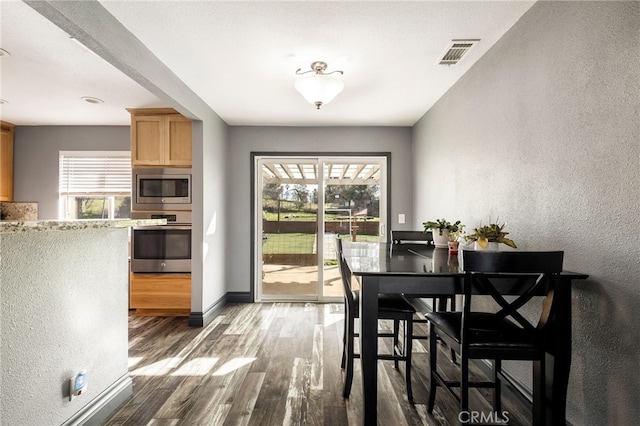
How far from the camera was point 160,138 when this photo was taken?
3.83 metres

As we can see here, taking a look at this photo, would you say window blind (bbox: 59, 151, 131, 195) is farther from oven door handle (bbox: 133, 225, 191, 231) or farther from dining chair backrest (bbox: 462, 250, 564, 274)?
dining chair backrest (bbox: 462, 250, 564, 274)

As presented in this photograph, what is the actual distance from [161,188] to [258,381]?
99.5 inches

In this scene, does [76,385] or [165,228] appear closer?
[76,385]

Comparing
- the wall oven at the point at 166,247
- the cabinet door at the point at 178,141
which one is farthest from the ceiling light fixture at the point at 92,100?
the wall oven at the point at 166,247

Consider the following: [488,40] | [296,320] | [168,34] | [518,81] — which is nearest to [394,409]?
[296,320]

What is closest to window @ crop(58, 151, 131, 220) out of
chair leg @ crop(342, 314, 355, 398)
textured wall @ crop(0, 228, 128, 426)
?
textured wall @ crop(0, 228, 128, 426)

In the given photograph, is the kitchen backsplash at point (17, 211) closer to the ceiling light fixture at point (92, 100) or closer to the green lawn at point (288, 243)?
the ceiling light fixture at point (92, 100)

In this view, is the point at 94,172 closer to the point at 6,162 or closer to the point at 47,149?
the point at 47,149

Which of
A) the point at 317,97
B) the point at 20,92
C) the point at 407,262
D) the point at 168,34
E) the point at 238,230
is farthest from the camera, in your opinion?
the point at 238,230

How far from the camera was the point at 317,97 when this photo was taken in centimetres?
263

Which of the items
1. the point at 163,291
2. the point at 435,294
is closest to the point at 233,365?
the point at 163,291

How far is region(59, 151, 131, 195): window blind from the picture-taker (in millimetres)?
4473

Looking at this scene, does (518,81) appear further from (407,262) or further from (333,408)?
(333,408)

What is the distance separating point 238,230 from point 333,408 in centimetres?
296
